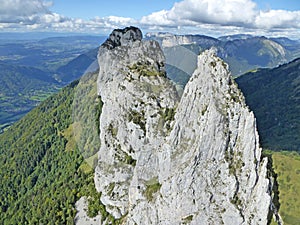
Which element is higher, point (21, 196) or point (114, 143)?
point (114, 143)

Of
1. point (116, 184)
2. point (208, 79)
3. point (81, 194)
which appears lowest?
point (81, 194)

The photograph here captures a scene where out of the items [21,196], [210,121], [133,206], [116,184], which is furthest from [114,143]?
[21,196]

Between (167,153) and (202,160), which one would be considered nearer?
(202,160)

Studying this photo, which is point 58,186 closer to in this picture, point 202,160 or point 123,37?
point 123,37

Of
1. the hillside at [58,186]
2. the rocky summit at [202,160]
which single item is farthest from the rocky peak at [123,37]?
the rocky summit at [202,160]

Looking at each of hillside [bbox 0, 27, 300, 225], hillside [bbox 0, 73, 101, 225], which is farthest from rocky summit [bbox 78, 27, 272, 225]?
hillside [bbox 0, 73, 101, 225]

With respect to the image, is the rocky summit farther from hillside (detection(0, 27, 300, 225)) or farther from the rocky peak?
the rocky peak

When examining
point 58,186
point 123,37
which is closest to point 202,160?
point 123,37

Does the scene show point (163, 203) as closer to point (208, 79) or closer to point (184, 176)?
point (184, 176)

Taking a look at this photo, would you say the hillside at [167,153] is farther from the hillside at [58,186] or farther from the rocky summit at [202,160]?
the hillside at [58,186]

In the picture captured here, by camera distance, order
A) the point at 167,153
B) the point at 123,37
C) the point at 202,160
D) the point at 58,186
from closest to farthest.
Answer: the point at 202,160 → the point at 167,153 → the point at 123,37 → the point at 58,186

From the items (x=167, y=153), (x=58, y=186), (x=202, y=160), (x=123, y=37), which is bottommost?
(x=58, y=186)
